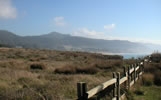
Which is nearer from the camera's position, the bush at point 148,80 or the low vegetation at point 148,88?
the low vegetation at point 148,88

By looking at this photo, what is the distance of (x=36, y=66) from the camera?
17.6 m

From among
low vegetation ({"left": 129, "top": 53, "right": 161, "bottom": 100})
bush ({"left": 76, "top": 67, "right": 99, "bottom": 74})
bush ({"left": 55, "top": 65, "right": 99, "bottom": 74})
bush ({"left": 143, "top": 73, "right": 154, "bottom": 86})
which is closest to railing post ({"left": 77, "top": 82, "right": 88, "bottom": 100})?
low vegetation ({"left": 129, "top": 53, "right": 161, "bottom": 100})

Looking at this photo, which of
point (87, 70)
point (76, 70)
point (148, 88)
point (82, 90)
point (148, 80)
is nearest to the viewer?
point (82, 90)

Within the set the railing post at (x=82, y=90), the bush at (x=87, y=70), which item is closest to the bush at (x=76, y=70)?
the bush at (x=87, y=70)

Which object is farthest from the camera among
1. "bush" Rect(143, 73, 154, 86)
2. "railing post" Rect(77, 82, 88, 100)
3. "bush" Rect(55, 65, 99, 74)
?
"bush" Rect(55, 65, 99, 74)

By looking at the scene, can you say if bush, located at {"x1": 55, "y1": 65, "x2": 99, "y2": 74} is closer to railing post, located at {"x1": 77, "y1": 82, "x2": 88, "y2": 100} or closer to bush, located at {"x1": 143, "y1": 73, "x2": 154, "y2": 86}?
bush, located at {"x1": 143, "y1": 73, "x2": 154, "y2": 86}

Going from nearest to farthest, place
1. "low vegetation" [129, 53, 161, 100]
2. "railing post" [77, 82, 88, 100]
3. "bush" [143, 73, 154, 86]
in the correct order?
"railing post" [77, 82, 88, 100]
"low vegetation" [129, 53, 161, 100]
"bush" [143, 73, 154, 86]

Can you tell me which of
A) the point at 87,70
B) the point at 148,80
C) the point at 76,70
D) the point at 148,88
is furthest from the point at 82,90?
the point at 76,70

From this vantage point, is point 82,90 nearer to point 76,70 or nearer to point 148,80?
point 148,80

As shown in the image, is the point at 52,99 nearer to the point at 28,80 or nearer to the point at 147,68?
the point at 28,80

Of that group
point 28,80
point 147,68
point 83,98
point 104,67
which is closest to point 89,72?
point 104,67

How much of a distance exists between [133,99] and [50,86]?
3907mm

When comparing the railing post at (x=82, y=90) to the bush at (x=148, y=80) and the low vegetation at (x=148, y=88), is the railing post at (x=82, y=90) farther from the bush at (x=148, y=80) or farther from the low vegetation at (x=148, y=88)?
the bush at (x=148, y=80)

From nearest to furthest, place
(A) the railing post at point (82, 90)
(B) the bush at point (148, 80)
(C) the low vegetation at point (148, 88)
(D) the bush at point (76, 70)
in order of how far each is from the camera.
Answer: (A) the railing post at point (82, 90), (C) the low vegetation at point (148, 88), (B) the bush at point (148, 80), (D) the bush at point (76, 70)
